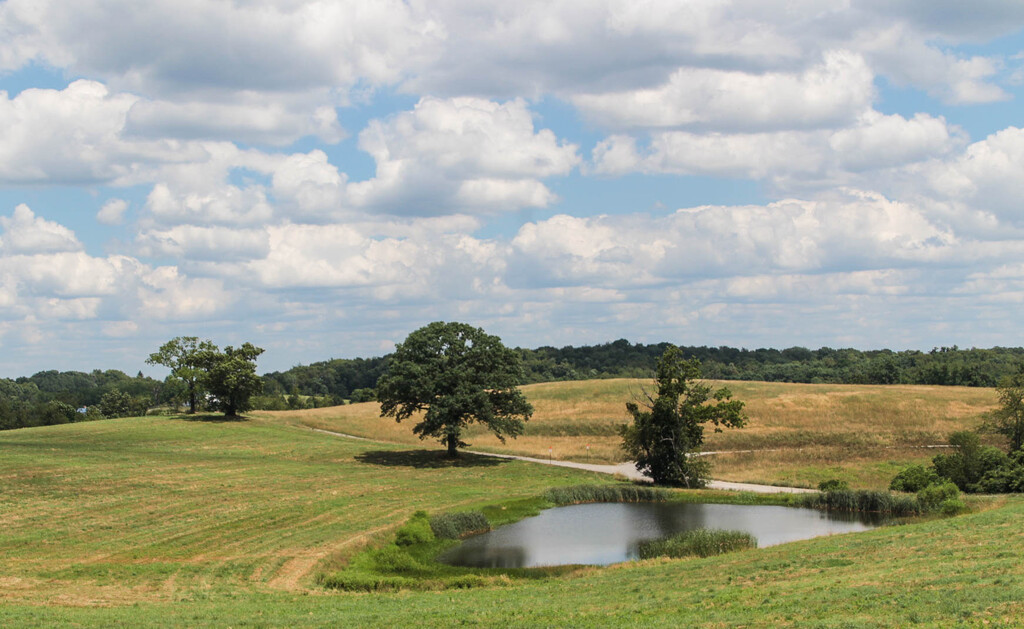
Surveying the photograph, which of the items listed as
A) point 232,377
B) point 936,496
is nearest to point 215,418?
point 232,377

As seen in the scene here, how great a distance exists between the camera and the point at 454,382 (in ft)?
232

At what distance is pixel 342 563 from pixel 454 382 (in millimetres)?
36731

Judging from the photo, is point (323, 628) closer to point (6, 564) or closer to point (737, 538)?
point (6, 564)

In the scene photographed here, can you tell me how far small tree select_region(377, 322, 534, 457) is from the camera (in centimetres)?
6938

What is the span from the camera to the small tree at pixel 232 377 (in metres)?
94.8

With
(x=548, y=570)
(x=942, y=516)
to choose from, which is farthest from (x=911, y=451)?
(x=548, y=570)

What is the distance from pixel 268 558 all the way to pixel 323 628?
44.8 feet

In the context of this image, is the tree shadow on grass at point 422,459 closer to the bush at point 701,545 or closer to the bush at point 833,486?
the bush at point 833,486

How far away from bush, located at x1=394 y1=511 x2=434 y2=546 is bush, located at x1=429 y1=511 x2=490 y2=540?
0.60 m

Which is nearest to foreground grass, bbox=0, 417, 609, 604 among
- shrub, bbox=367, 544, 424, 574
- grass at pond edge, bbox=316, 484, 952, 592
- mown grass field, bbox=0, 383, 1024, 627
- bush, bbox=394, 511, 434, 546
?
mown grass field, bbox=0, 383, 1024, 627

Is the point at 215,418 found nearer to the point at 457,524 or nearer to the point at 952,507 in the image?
the point at 457,524

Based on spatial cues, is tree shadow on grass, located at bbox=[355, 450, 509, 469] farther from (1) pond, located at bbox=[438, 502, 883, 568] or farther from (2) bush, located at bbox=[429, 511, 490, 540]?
(2) bush, located at bbox=[429, 511, 490, 540]

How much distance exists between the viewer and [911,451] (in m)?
76.9

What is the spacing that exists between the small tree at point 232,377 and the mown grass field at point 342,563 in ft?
107
